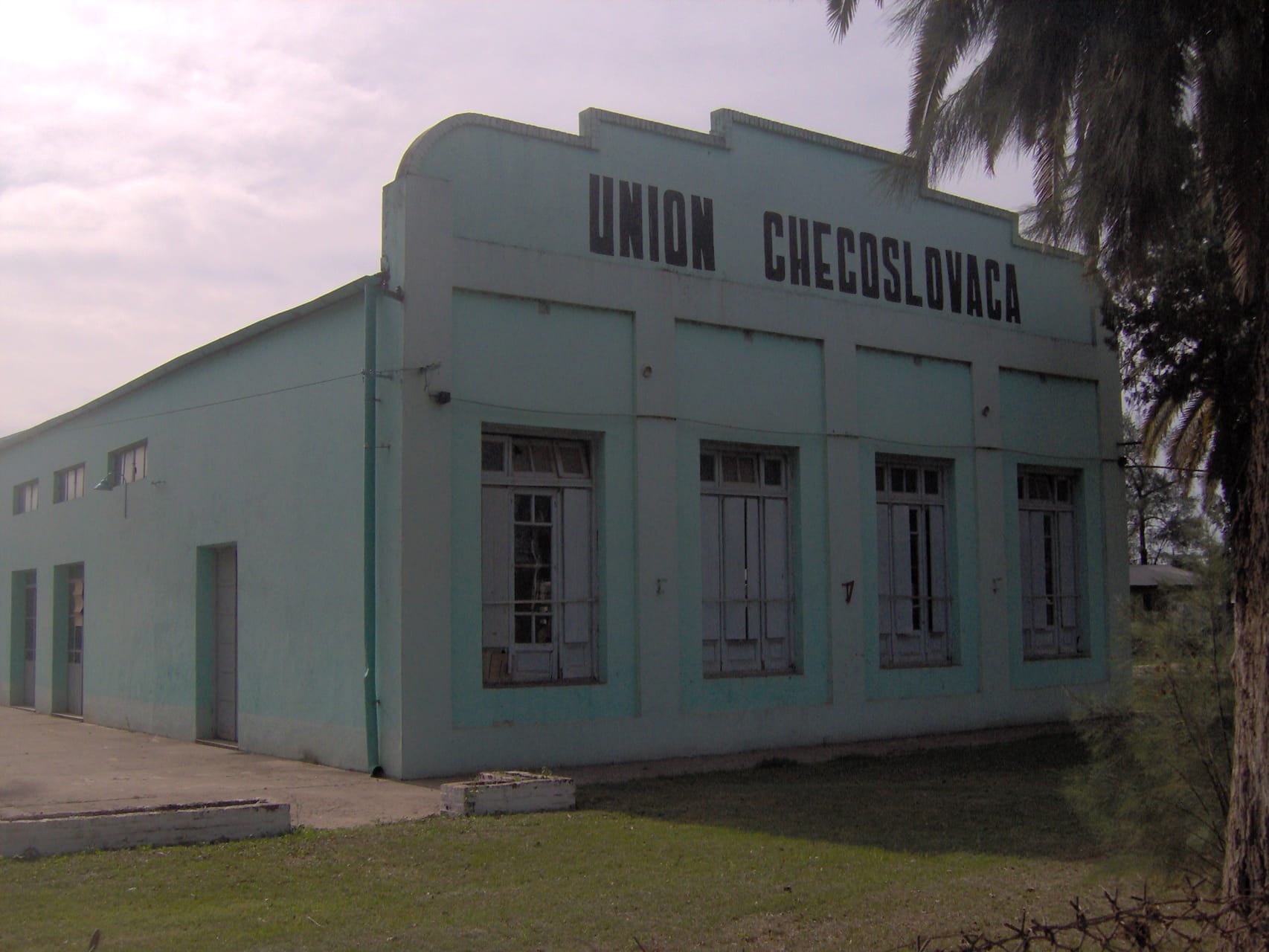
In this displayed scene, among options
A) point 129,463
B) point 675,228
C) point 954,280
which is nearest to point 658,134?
point 675,228

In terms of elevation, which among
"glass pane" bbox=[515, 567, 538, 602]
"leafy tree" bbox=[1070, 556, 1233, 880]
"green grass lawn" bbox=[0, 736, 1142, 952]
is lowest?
"green grass lawn" bbox=[0, 736, 1142, 952]

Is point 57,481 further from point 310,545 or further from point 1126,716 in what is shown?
point 1126,716

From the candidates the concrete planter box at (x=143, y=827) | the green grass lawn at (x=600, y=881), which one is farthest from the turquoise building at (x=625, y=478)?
the green grass lawn at (x=600, y=881)

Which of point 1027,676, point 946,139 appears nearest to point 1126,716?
point 946,139

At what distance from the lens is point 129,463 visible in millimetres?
19922

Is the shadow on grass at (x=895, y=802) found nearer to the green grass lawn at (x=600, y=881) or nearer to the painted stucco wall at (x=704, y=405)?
the green grass lawn at (x=600, y=881)

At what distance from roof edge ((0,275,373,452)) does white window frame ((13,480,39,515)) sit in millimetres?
1605

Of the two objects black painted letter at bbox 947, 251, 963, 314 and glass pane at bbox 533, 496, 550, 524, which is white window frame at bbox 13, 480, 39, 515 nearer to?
glass pane at bbox 533, 496, 550, 524

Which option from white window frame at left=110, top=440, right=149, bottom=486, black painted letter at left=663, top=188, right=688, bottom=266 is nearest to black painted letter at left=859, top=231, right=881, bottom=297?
black painted letter at left=663, top=188, right=688, bottom=266

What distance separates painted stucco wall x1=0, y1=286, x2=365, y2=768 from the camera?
45.4 ft

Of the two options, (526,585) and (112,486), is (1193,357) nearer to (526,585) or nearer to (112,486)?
(526,585)

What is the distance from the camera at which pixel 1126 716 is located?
754cm

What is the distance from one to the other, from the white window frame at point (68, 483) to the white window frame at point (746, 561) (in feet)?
40.6

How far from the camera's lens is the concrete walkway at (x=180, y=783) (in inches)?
428
